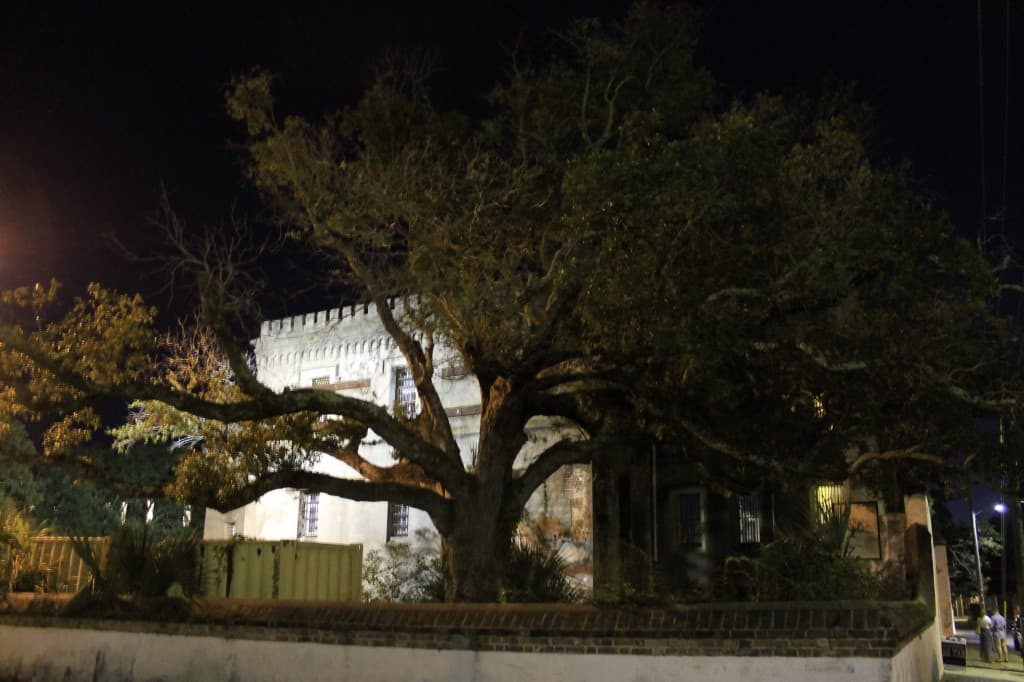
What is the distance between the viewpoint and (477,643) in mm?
10070

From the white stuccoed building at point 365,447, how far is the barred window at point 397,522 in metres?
0.03

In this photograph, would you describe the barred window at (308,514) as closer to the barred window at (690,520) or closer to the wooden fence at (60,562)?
the wooden fence at (60,562)

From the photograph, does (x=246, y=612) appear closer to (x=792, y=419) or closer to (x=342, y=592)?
(x=342, y=592)

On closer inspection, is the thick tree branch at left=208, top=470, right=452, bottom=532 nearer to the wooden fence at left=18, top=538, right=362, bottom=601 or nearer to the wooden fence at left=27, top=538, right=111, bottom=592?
the wooden fence at left=18, top=538, right=362, bottom=601

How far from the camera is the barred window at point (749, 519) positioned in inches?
848

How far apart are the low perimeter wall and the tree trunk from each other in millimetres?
2426

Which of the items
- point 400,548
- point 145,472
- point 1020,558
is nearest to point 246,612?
point 400,548

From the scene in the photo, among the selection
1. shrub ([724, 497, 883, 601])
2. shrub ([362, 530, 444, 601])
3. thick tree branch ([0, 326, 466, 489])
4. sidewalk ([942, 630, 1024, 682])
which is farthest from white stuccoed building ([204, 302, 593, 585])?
shrub ([724, 497, 883, 601])

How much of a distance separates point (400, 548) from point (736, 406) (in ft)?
44.9

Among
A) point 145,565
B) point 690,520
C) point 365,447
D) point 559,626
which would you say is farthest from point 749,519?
point 145,565

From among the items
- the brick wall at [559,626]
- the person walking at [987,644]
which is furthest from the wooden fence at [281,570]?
the person walking at [987,644]

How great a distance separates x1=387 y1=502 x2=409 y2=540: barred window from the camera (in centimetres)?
2645

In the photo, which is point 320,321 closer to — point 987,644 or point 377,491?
point 377,491

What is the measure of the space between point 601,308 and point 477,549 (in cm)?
396
